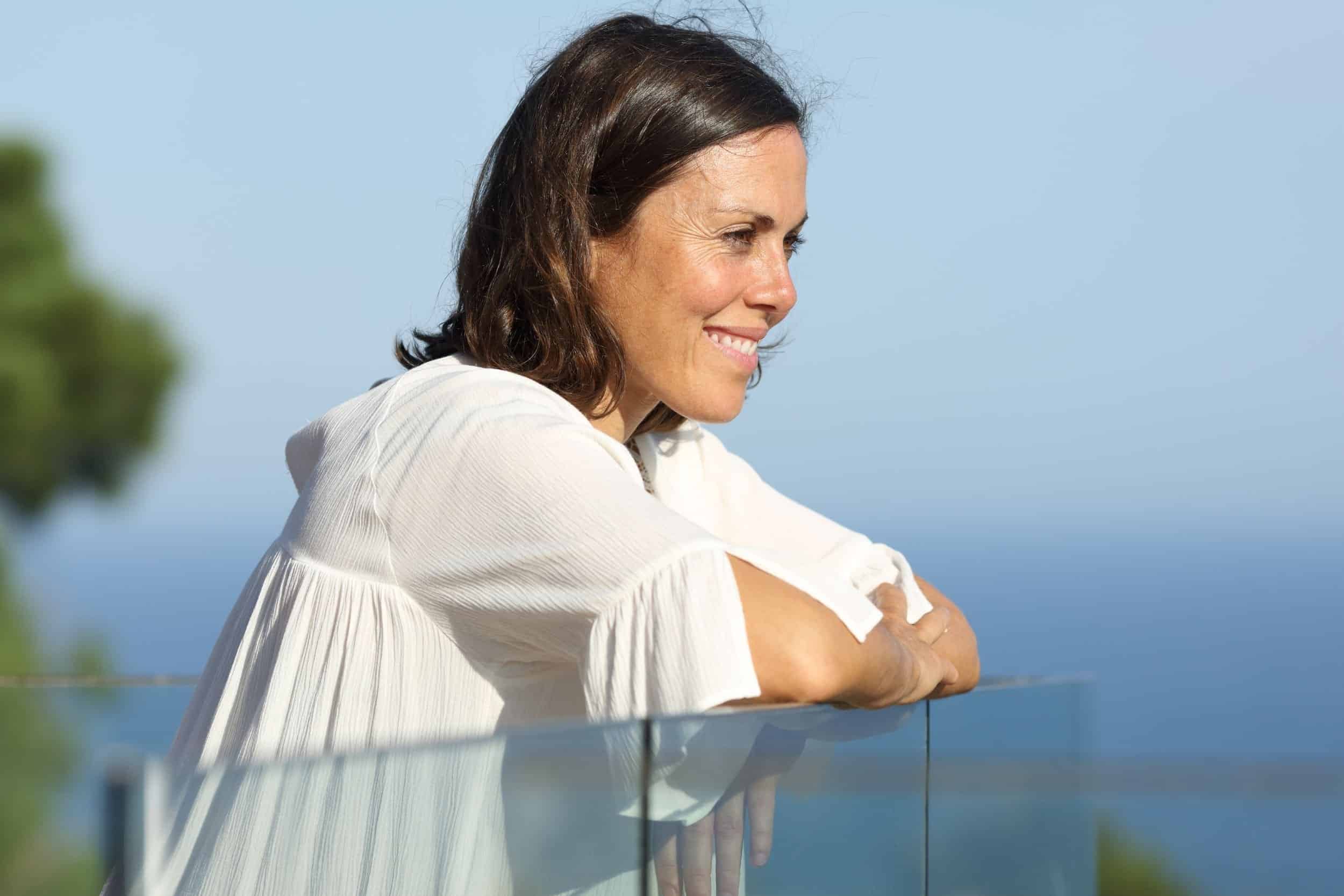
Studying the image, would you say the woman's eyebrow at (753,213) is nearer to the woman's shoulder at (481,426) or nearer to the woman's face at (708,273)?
the woman's face at (708,273)

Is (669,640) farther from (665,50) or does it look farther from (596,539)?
(665,50)

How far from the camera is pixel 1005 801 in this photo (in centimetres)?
131

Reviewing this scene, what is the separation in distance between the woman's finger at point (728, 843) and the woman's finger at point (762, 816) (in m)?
0.01

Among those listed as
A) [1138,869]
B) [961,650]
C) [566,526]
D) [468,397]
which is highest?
[468,397]

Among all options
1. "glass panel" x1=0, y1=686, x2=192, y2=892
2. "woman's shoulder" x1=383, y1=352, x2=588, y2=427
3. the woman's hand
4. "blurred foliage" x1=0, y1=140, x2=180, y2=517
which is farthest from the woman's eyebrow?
"blurred foliage" x1=0, y1=140, x2=180, y2=517

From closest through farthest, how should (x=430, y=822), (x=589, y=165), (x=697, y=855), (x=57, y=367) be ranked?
(x=430, y=822) → (x=697, y=855) → (x=589, y=165) → (x=57, y=367)

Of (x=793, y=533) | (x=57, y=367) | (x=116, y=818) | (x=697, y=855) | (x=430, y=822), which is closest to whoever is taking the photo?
(x=116, y=818)

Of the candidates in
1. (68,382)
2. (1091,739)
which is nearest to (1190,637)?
(68,382)

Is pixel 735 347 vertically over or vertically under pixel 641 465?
over

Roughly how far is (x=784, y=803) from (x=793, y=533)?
713mm

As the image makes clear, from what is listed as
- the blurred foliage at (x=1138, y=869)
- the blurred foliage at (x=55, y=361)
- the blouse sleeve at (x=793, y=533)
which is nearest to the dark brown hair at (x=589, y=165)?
the blouse sleeve at (x=793, y=533)

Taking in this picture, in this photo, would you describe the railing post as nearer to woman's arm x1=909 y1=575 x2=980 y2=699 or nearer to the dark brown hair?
the dark brown hair

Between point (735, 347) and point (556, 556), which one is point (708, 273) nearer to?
point (735, 347)

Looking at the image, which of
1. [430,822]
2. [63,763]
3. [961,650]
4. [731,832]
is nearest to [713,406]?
[961,650]
